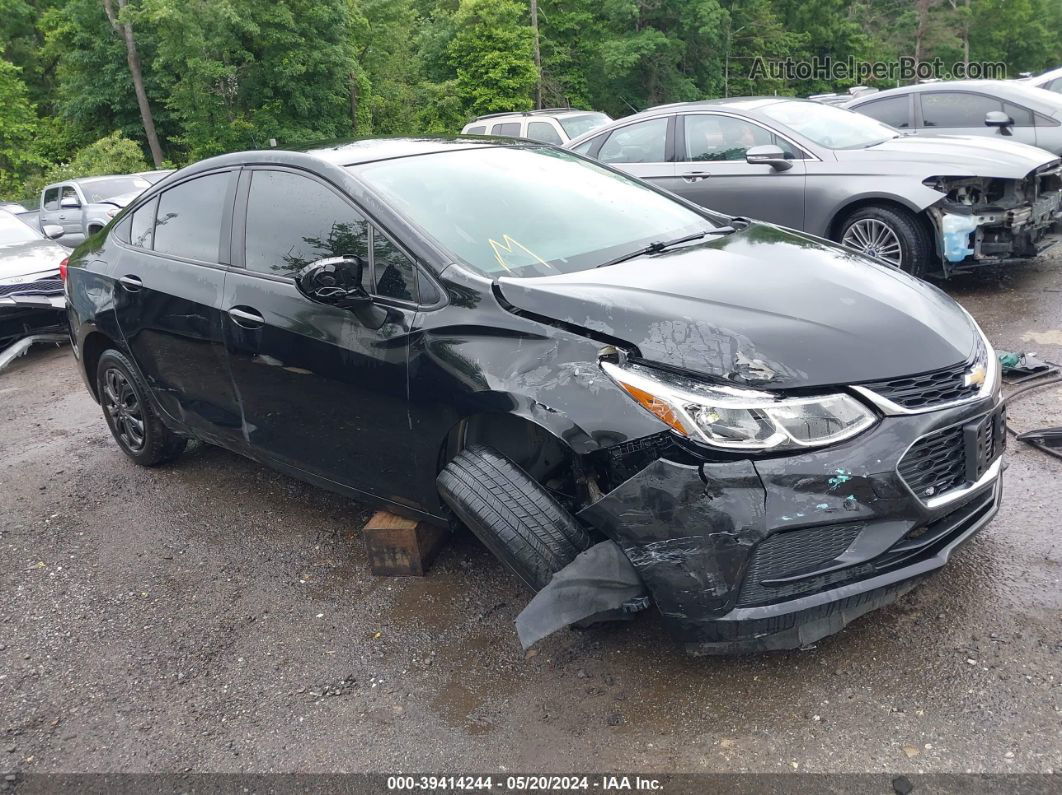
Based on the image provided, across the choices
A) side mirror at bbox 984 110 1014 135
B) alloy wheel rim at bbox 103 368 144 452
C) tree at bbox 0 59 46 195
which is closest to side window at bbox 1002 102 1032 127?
side mirror at bbox 984 110 1014 135

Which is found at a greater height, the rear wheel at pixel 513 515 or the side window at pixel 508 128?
the side window at pixel 508 128

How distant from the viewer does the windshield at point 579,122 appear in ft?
49.6

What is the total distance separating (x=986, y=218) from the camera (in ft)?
21.6

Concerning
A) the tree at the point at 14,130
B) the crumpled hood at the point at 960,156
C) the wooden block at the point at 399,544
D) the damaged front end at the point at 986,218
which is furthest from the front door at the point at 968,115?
the tree at the point at 14,130

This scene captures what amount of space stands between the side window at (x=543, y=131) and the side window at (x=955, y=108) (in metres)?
6.39

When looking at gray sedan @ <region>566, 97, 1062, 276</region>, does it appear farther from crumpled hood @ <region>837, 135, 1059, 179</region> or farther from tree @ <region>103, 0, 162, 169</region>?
tree @ <region>103, 0, 162, 169</region>

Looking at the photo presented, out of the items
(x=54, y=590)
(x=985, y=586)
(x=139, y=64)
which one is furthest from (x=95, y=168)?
(x=985, y=586)

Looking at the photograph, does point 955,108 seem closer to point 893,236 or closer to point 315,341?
point 893,236

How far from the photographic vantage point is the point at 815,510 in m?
2.51

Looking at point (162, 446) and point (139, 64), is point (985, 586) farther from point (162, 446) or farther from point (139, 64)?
point (139, 64)

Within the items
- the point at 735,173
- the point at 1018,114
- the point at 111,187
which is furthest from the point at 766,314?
the point at 111,187

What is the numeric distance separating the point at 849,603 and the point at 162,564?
2980 mm

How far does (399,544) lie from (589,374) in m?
1.31

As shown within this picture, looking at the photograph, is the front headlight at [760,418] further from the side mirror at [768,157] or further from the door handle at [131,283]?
the side mirror at [768,157]
